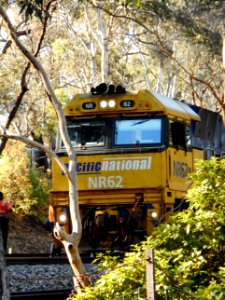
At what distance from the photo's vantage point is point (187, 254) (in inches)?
307

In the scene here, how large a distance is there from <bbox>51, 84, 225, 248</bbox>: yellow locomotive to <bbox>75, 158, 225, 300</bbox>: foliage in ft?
27.2

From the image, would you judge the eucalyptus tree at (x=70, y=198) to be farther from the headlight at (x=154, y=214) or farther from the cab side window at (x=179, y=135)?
the cab side window at (x=179, y=135)

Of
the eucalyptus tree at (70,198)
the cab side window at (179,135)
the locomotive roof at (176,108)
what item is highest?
the locomotive roof at (176,108)

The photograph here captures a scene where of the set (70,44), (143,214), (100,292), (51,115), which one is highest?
(70,44)

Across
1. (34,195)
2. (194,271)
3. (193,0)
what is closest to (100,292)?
(194,271)

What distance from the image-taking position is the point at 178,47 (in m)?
53.5

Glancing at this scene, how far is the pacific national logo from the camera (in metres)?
16.8

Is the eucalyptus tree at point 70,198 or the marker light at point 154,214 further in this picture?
the marker light at point 154,214

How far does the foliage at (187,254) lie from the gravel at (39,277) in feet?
18.6

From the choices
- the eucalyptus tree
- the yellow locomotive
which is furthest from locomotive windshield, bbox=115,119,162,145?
the eucalyptus tree

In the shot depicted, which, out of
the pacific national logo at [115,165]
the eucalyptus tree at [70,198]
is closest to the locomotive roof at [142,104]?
the pacific national logo at [115,165]

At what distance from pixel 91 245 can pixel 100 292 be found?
9942mm

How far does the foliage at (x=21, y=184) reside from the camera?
29.2 meters

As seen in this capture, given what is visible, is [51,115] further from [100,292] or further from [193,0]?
[100,292]
